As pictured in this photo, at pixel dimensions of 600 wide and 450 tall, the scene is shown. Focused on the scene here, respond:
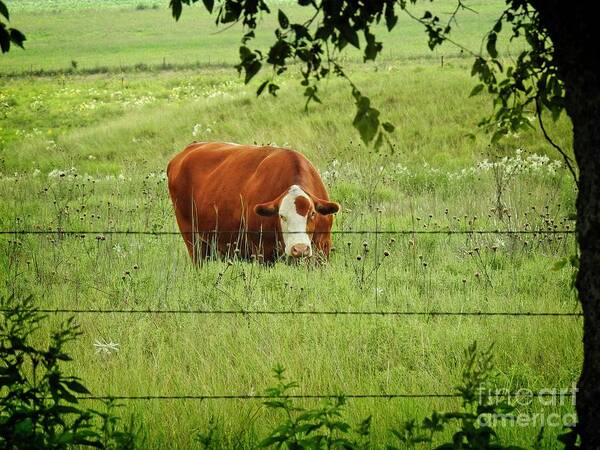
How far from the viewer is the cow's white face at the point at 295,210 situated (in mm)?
9688

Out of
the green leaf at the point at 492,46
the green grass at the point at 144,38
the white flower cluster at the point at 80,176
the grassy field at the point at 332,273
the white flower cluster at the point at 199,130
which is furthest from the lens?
the green grass at the point at 144,38

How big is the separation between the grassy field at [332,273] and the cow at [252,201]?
38 centimetres

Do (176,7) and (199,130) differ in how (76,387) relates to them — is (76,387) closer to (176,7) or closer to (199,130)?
(176,7)

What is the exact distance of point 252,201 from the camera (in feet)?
34.4

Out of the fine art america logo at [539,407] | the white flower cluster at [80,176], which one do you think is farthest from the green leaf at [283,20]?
the white flower cluster at [80,176]

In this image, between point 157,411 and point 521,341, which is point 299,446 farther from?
point 521,341

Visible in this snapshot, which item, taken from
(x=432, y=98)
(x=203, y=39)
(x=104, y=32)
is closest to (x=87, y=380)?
(x=432, y=98)

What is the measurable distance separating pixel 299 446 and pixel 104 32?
262 feet

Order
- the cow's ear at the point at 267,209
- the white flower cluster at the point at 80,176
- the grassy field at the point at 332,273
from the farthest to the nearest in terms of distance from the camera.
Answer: the white flower cluster at the point at 80,176, the cow's ear at the point at 267,209, the grassy field at the point at 332,273

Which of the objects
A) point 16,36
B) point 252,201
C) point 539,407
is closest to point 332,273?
point 252,201

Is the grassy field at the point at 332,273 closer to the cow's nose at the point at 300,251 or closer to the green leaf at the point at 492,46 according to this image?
the cow's nose at the point at 300,251

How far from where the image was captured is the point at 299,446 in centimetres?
386

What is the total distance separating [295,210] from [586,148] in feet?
19.7

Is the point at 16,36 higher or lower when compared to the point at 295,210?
higher
